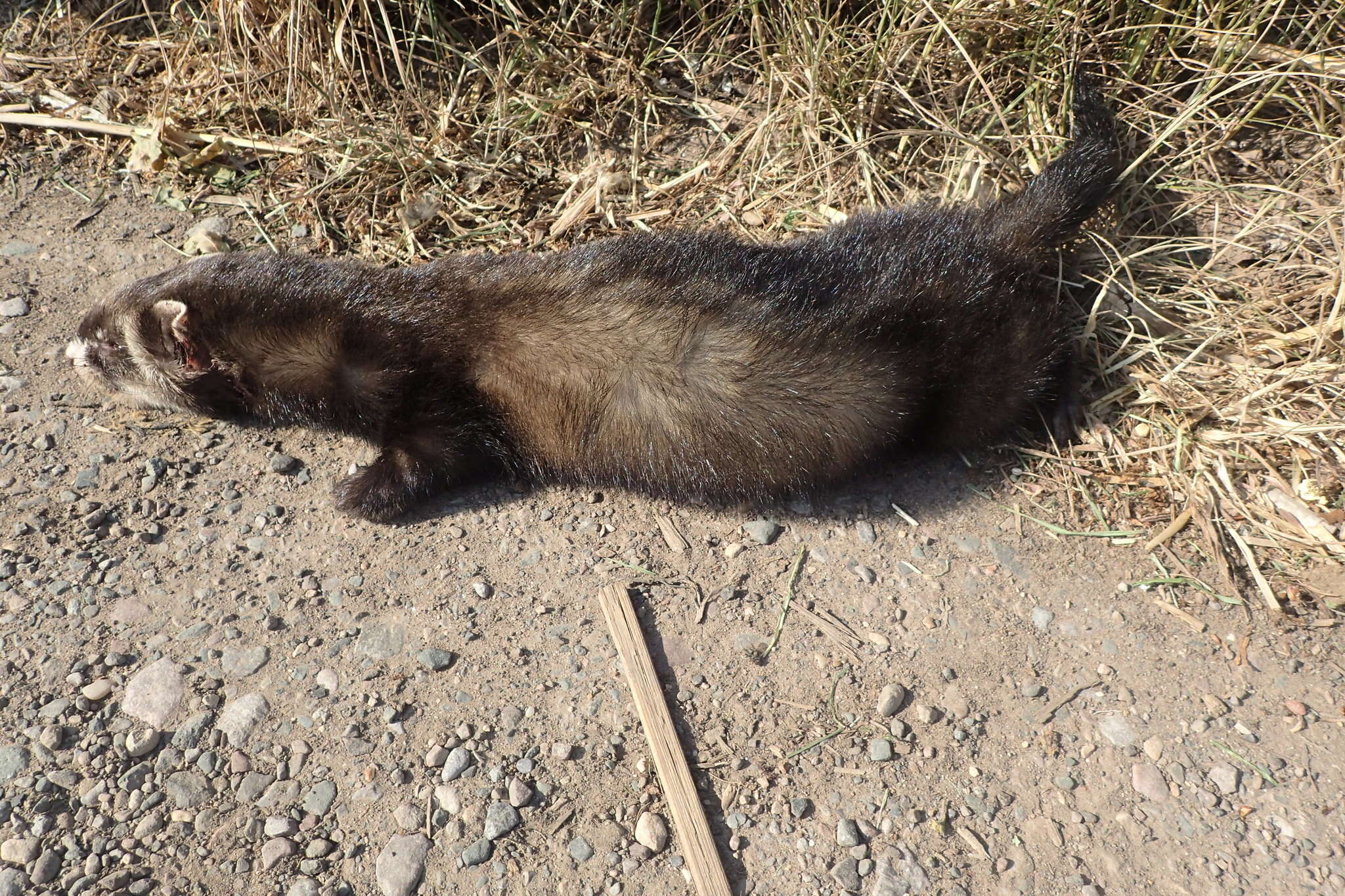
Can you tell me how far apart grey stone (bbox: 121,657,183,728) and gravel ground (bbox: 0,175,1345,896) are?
0.01 metres

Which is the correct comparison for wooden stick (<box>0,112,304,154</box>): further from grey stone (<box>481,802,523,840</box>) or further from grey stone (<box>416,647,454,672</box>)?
grey stone (<box>481,802,523,840</box>)

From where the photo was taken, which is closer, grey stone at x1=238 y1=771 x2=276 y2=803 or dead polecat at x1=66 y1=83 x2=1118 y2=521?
grey stone at x1=238 y1=771 x2=276 y2=803

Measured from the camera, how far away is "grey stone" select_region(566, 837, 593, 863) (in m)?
3.22

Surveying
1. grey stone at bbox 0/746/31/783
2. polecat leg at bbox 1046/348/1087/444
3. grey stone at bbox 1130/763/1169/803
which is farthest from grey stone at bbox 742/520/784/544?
grey stone at bbox 0/746/31/783

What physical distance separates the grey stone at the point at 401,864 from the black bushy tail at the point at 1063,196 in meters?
3.76

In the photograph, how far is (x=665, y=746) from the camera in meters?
3.51

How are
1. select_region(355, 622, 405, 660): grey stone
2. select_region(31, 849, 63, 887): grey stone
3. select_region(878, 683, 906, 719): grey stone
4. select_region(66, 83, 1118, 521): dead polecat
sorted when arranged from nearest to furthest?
select_region(31, 849, 63, 887): grey stone
select_region(878, 683, 906, 719): grey stone
select_region(355, 622, 405, 660): grey stone
select_region(66, 83, 1118, 521): dead polecat

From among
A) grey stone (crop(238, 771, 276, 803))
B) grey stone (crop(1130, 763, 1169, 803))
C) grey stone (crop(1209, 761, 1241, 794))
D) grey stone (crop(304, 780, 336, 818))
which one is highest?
grey stone (crop(1209, 761, 1241, 794))

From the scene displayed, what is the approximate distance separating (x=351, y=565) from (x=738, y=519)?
182cm

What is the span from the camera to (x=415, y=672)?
3742mm

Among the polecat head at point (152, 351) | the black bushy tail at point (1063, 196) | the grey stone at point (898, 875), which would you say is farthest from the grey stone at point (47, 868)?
the black bushy tail at point (1063, 196)

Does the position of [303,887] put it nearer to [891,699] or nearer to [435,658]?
[435,658]

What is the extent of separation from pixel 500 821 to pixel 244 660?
1319mm

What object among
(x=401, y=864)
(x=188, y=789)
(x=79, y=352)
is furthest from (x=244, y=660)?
(x=79, y=352)
